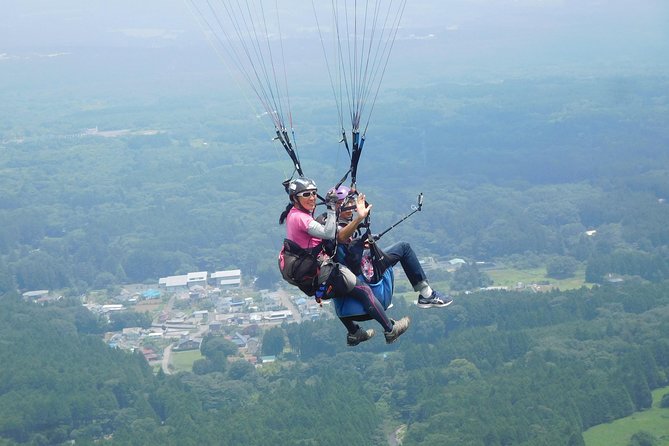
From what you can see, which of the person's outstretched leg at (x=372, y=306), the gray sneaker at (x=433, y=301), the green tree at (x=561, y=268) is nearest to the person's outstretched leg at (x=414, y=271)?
the gray sneaker at (x=433, y=301)

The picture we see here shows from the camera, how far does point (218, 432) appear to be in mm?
46625

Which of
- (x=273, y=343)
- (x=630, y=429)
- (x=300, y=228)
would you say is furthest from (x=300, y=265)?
(x=273, y=343)

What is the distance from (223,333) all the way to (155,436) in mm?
19058

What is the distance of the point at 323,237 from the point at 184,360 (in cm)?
4978

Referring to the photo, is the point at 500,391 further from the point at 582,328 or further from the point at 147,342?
the point at 147,342

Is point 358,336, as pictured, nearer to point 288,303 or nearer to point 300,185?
point 300,185

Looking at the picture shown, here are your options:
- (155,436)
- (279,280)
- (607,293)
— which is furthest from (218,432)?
(279,280)

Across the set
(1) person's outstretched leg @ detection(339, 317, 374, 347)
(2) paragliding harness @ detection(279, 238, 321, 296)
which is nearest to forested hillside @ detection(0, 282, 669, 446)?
(1) person's outstretched leg @ detection(339, 317, 374, 347)

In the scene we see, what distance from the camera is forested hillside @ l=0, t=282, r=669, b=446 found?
4662 cm

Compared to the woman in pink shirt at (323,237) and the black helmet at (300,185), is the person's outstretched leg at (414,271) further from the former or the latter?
the black helmet at (300,185)

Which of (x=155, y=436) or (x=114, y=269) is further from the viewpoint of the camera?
(x=114, y=269)

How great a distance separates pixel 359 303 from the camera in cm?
1377

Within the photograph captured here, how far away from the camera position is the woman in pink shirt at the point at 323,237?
13.2 metres

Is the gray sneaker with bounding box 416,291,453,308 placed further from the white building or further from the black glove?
the white building
